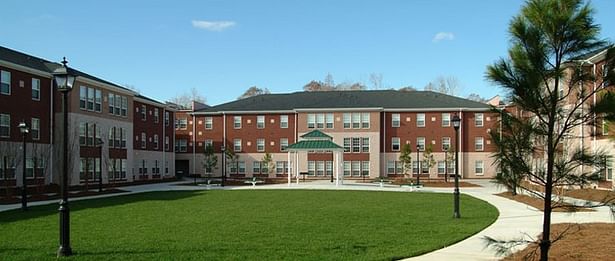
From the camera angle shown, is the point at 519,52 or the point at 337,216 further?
the point at 337,216

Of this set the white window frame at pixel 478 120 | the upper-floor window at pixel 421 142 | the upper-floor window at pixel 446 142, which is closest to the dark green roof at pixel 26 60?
the upper-floor window at pixel 421 142

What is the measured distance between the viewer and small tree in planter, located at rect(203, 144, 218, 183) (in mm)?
58594

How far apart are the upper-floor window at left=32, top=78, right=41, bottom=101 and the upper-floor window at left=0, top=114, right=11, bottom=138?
2643 mm

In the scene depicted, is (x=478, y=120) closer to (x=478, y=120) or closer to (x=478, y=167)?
(x=478, y=120)

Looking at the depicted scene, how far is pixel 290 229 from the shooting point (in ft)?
48.2

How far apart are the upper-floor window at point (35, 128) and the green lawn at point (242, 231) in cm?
1393

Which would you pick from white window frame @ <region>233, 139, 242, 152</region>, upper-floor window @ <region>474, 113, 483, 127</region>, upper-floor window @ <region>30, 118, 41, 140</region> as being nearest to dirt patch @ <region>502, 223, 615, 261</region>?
upper-floor window @ <region>30, 118, 41, 140</region>

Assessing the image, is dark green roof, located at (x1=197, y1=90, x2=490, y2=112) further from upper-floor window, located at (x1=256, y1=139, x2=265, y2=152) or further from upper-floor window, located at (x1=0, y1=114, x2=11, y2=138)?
upper-floor window, located at (x1=0, y1=114, x2=11, y2=138)

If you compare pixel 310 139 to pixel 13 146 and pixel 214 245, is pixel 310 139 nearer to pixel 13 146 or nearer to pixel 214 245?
pixel 13 146

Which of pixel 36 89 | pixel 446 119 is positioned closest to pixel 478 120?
pixel 446 119

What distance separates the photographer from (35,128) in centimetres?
3444

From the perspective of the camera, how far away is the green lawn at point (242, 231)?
1098 cm

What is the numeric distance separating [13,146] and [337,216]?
73.0 ft

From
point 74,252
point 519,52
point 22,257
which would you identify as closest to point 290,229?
point 74,252
